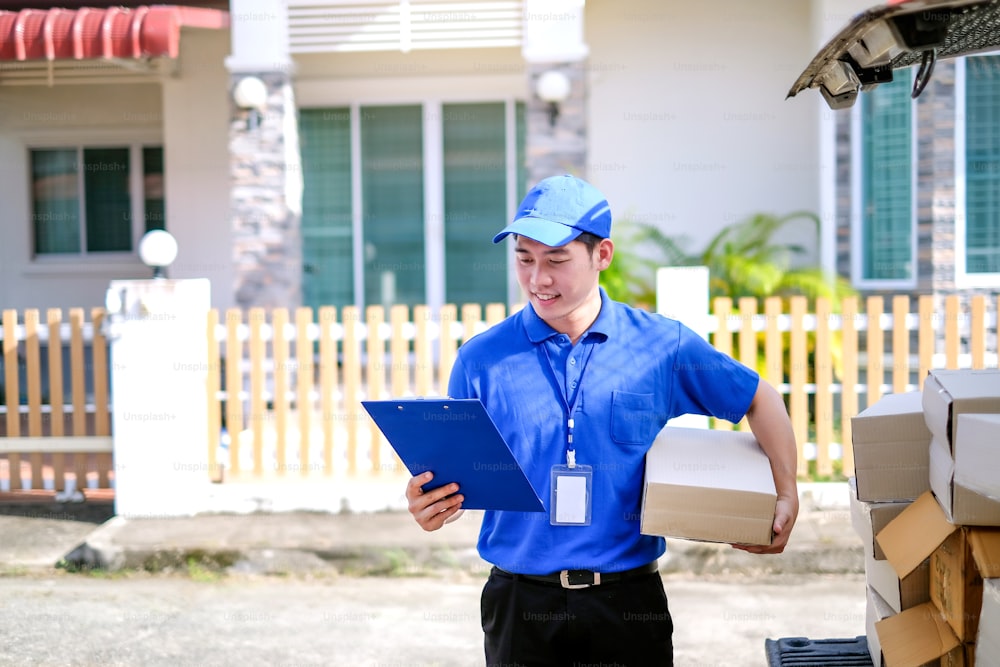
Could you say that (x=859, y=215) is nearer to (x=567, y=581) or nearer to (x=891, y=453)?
(x=891, y=453)

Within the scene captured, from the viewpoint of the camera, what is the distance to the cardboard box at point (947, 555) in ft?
7.39

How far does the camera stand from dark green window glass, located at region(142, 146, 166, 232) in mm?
11820

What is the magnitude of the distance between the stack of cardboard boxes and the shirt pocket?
500 millimetres

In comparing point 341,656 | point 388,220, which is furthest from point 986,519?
point 388,220

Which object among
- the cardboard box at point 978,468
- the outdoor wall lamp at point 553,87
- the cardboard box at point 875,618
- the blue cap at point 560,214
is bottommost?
the cardboard box at point 875,618

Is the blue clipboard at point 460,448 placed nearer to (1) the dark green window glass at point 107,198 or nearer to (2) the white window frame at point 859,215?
(2) the white window frame at point 859,215

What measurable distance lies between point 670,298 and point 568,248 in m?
4.33

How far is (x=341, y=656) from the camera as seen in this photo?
5.04 meters

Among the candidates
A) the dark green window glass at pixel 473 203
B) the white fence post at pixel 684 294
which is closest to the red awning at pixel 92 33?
the dark green window glass at pixel 473 203

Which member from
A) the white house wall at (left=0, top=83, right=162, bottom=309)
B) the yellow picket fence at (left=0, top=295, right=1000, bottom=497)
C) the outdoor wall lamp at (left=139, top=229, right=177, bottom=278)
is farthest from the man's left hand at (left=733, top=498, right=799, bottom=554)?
the white house wall at (left=0, top=83, right=162, bottom=309)

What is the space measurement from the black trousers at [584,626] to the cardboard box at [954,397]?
78 cm

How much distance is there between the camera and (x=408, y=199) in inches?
418

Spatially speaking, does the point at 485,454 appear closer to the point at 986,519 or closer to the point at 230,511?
the point at 986,519

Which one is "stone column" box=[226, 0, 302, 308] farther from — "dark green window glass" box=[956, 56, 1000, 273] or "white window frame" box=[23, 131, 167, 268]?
"dark green window glass" box=[956, 56, 1000, 273]
